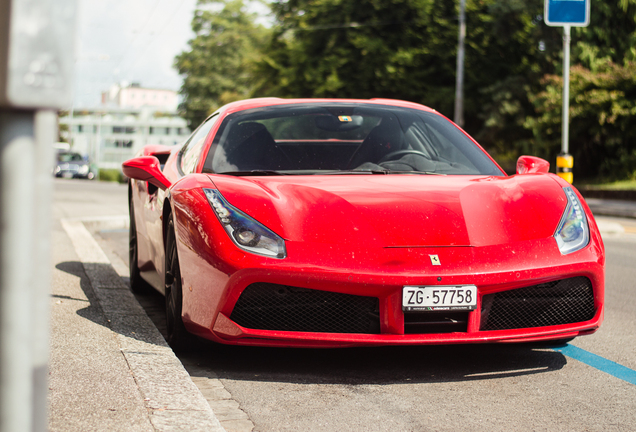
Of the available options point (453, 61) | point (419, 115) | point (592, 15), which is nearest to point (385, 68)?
point (453, 61)

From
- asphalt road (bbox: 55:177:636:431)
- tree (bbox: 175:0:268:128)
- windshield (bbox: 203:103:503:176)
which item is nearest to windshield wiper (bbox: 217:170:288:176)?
windshield (bbox: 203:103:503:176)

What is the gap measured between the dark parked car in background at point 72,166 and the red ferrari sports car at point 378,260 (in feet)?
158

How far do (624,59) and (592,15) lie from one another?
192cm

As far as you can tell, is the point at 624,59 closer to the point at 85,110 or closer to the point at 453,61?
the point at 453,61

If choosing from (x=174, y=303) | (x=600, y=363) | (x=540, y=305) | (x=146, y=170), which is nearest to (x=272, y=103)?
(x=146, y=170)

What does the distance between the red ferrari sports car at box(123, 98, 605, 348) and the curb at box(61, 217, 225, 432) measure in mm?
206

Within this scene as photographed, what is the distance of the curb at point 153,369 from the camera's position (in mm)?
2686

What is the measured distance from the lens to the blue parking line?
12.2 ft

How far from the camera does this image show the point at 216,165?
4.29 metres

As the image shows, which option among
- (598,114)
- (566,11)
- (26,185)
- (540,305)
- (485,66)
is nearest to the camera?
(26,185)

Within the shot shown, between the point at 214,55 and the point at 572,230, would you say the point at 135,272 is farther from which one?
the point at 214,55

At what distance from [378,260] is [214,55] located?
62.2 m

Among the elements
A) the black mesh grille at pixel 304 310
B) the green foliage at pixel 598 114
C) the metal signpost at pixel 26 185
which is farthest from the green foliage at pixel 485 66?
the metal signpost at pixel 26 185

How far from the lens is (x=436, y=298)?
11.0ft
